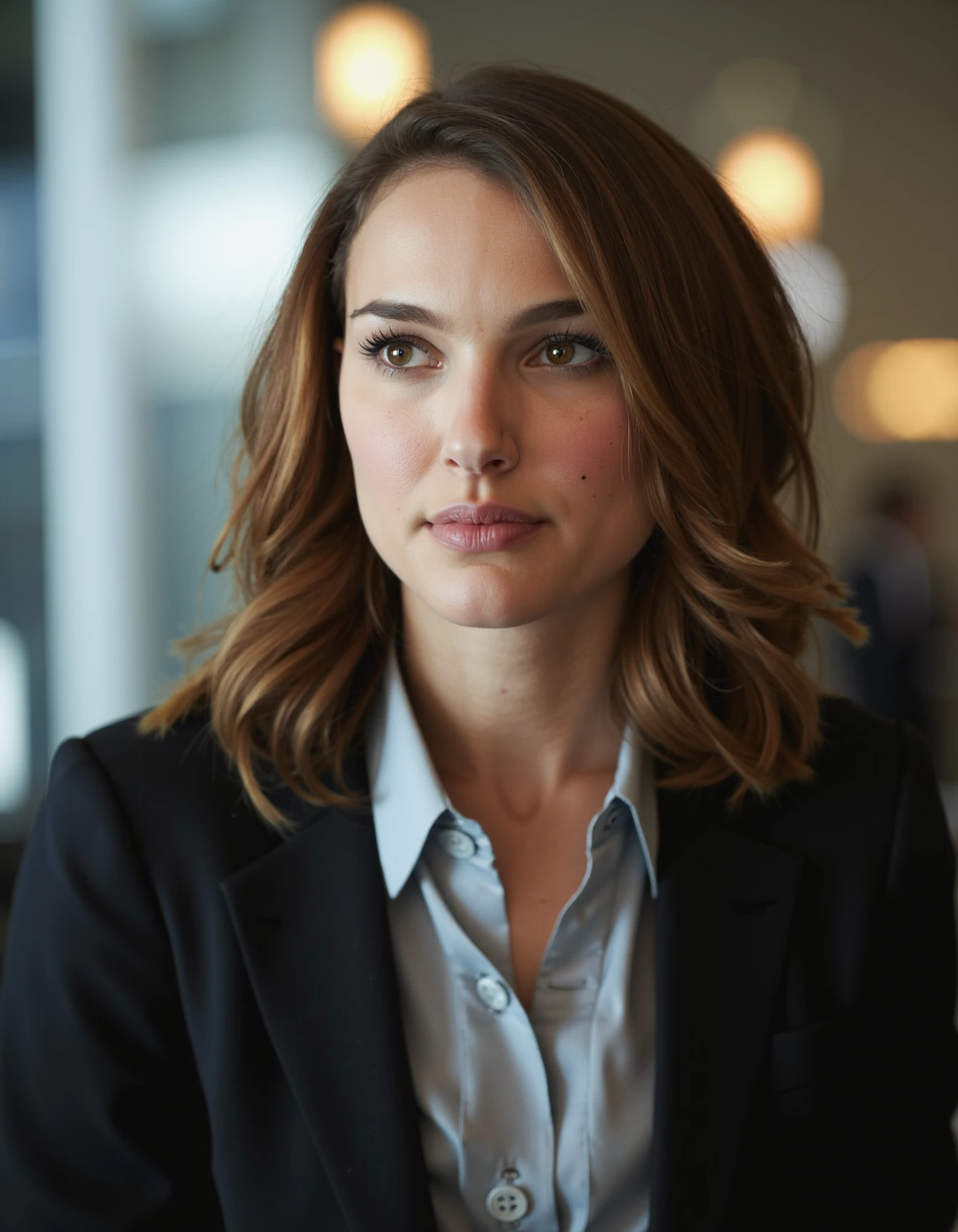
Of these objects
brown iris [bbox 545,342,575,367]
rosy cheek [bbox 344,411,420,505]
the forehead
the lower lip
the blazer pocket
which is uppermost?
the forehead

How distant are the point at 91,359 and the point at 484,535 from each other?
3097 mm

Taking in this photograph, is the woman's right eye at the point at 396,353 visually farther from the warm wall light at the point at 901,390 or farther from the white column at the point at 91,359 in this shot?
the warm wall light at the point at 901,390

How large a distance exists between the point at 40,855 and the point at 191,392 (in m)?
3.01

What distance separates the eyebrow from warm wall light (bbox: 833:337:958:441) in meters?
6.53

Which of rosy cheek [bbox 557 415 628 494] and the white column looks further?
the white column

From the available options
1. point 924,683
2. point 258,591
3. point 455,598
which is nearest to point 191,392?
point 258,591

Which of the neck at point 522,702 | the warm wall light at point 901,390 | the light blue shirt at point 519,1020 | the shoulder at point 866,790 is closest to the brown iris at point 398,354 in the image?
the neck at point 522,702

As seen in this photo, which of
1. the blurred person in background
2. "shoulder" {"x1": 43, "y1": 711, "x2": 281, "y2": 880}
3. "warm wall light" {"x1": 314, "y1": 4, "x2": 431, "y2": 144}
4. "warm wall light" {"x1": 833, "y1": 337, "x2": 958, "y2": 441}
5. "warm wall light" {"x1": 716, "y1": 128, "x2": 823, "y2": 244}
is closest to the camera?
"shoulder" {"x1": 43, "y1": 711, "x2": 281, "y2": 880}

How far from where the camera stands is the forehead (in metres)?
1.16

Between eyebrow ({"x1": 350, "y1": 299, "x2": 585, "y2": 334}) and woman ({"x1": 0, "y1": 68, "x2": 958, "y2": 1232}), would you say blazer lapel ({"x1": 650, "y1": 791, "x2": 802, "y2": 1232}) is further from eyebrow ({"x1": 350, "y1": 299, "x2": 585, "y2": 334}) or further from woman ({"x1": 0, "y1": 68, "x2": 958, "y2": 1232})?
eyebrow ({"x1": 350, "y1": 299, "x2": 585, "y2": 334})

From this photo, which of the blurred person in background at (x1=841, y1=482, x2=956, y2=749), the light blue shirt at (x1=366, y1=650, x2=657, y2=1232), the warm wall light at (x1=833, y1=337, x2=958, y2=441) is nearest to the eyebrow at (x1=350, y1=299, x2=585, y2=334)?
the light blue shirt at (x1=366, y1=650, x2=657, y2=1232)

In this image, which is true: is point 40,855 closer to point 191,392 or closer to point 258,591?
point 258,591

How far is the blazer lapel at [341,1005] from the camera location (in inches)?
45.6

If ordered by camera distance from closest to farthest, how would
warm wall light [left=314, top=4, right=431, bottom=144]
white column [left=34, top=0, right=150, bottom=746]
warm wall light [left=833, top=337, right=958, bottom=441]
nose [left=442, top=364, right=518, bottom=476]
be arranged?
1. nose [left=442, top=364, right=518, bottom=476]
2. white column [left=34, top=0, right=150, bottom=746]
3. warm wall light [left=314, top=4, right=431, bottom=144]
4. warm wall light [left=833, top=337, right=958, bottom=441]
